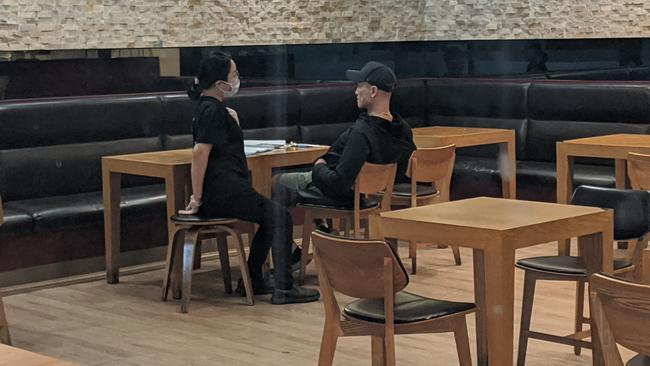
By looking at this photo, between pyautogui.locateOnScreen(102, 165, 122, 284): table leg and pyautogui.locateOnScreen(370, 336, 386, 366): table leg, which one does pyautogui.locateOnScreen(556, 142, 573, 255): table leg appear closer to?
pyautogui.locateOnScreen(102, 165, 122, 284): table leg

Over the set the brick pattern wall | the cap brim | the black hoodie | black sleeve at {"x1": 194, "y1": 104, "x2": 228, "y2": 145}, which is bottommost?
the black hoodie

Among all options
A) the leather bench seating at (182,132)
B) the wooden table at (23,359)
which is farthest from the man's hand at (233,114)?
the wooden table at (23,359)

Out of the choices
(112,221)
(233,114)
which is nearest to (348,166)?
(233,114)

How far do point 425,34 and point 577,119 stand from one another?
3.10 feet

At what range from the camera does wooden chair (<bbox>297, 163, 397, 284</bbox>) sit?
5.91 meters

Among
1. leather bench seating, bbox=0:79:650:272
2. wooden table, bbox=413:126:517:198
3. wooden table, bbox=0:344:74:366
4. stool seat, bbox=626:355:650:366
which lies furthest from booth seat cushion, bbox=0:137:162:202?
stool seat, bbox=626:355:650:366

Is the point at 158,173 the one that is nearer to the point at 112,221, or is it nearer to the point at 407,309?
the point at 112,221

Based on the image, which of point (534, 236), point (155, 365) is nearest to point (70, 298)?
point (155, 365)

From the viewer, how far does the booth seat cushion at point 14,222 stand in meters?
5.79

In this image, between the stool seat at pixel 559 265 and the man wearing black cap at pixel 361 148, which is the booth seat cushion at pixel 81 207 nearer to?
the man wearing black cap at pixel 361 148

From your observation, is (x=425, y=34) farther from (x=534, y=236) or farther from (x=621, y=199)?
(x=534, y=236)

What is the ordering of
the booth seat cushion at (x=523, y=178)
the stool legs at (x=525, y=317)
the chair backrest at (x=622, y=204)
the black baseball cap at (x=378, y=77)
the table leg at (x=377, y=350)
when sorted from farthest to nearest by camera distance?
1. the booth seat cushion at (x=523, y=178)
2. the black baseball cap at (x=378, y=77)
3. the chair backrest at (x=622, y=204)
4. the stool legs at (x=525, y=317)
5. the table leg at (x=377, y=350)

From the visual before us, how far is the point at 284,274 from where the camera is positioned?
6.08 metres

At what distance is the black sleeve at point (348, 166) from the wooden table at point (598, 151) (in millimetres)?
1187
